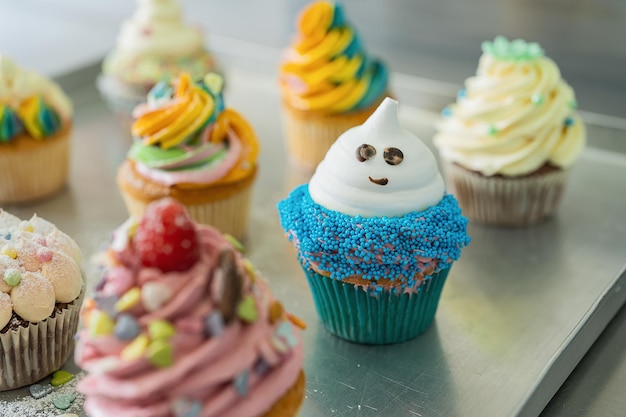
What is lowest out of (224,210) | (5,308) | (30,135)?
(30,135)

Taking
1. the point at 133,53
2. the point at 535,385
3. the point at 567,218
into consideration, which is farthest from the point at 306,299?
the point at 133,53

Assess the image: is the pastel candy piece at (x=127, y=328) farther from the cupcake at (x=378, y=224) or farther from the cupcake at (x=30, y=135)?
the cupcake at (x=30, y=135)

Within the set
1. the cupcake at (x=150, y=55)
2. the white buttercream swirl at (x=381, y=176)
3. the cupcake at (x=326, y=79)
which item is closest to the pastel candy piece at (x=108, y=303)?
the white buttercream swirl at (x=381, y=176)

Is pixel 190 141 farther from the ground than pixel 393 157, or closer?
closer

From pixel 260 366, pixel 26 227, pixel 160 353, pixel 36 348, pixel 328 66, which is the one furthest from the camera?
pixel 328 66

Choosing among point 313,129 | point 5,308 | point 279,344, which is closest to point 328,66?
point 313,129

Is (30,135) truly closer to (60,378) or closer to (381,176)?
(60,378)

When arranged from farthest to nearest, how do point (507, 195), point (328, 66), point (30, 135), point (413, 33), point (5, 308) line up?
point (413, 33)
point (328, 66)
point (30, 135)
point (507, 195)
point (5, 308)

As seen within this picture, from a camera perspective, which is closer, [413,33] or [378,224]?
[378,224]
